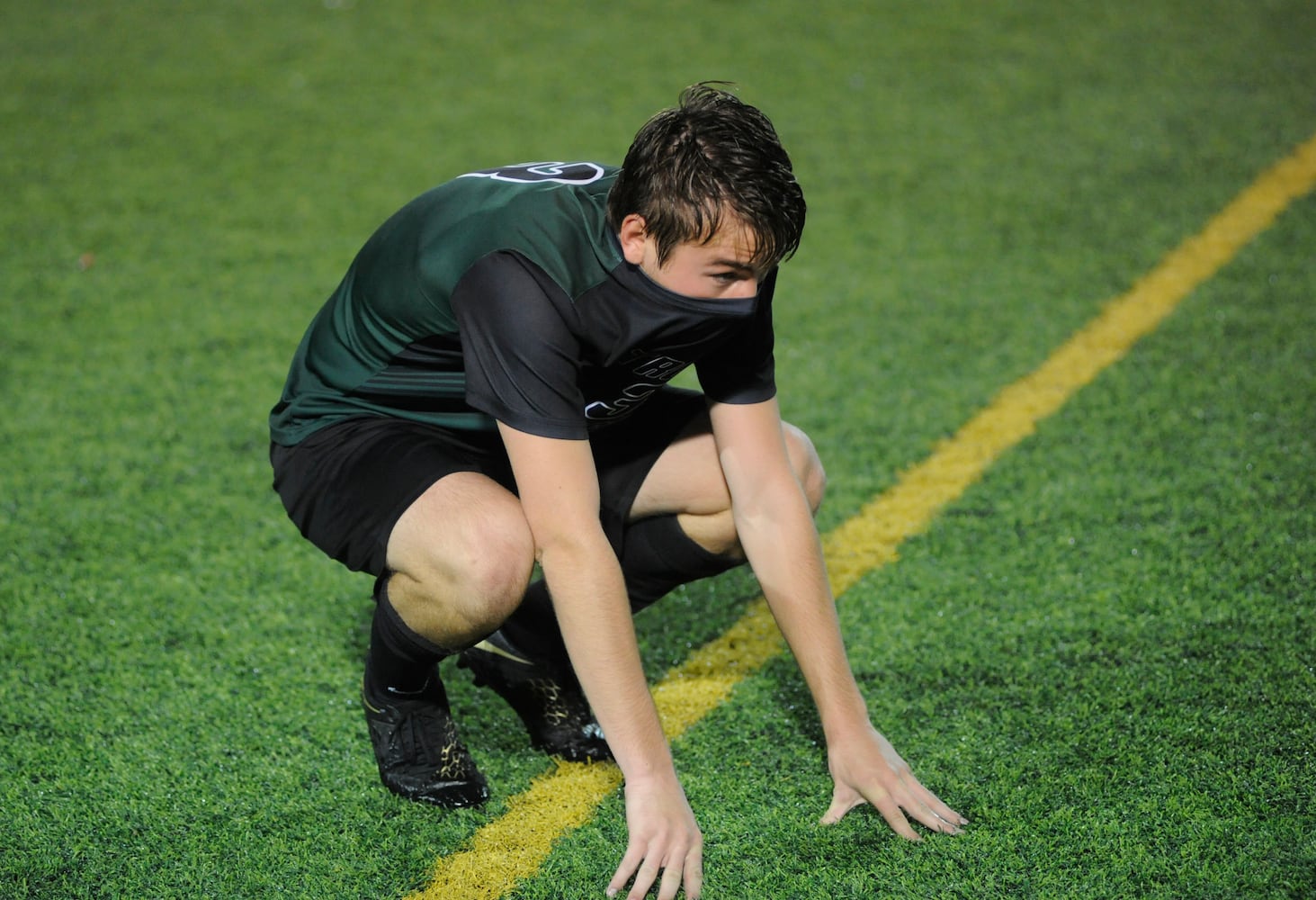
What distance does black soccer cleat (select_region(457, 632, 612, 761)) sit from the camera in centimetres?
262

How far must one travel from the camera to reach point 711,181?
1.97m

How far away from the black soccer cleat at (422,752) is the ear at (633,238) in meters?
0.89

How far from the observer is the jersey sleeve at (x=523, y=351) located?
205 cm

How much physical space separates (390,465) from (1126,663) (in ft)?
5.12

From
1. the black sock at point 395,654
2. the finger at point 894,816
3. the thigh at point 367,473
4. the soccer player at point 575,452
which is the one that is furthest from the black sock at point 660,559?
the finger at point 894,816

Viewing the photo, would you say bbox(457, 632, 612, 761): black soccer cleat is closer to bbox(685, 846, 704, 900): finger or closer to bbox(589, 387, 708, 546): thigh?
bbox(589, 387, 708, 546): thigh

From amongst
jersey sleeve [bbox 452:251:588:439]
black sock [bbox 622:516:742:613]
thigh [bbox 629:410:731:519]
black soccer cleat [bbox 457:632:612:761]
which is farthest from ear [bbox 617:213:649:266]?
black soccer cleat [bbox 457:632:612:761]

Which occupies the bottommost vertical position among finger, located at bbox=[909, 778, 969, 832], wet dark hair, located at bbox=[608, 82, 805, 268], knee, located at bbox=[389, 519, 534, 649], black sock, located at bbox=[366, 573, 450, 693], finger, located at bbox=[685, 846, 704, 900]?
finger, located at bbox=[909, 778, 969, 832]

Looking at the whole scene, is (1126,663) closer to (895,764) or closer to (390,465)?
(895,764)

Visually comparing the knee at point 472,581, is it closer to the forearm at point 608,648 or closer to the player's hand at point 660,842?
the forearm at point 608,648

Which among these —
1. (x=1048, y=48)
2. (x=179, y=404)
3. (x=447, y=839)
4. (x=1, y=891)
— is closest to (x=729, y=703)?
(x=447, y=839)

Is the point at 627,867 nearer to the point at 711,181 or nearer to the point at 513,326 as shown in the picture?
the point at 513,326

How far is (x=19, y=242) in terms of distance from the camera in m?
5.17

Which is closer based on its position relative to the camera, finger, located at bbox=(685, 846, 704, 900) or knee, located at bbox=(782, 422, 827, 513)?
finger, located at bbox=(685, 846, 704, 900)
